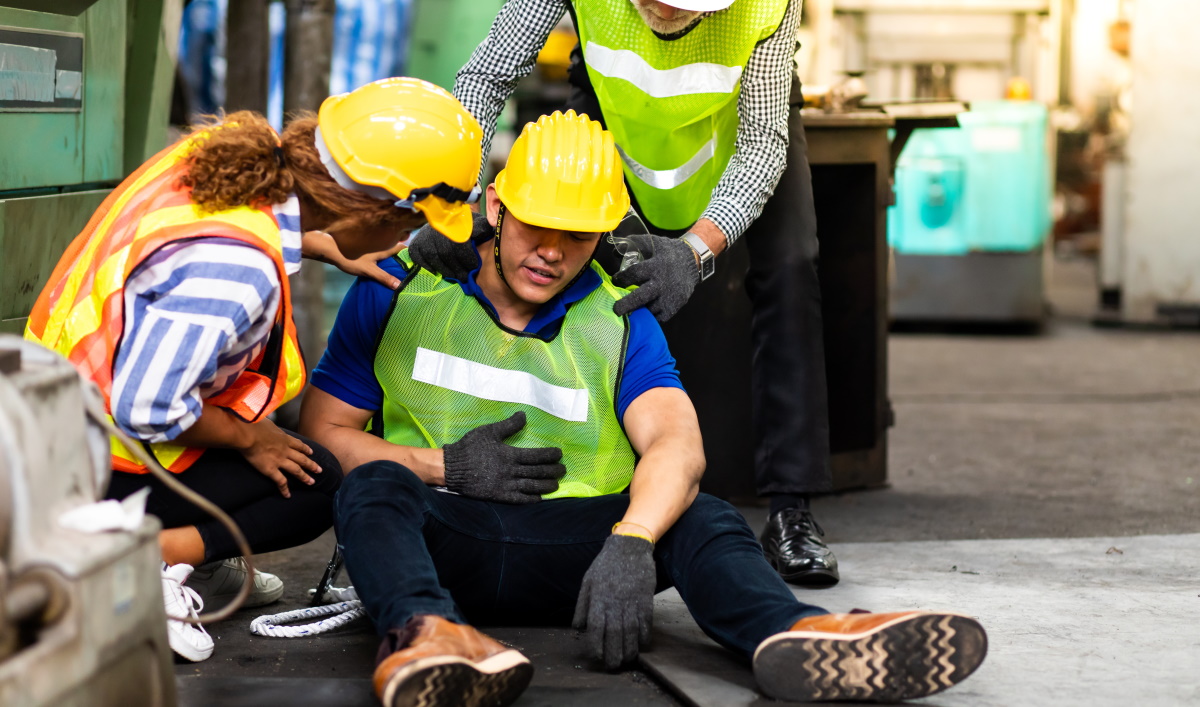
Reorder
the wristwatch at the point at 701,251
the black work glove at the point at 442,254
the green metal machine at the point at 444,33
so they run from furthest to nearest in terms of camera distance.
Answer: the green metal machine at the point at 444,33 < the wristwatch at the point at 701,251 < the black work glove at the point at 442,254

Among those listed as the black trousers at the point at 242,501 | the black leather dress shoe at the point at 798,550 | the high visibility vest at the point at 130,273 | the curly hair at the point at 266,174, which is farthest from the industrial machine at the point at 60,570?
the black leather dress shoe at the point at 798,550

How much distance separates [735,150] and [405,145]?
113 centimetres

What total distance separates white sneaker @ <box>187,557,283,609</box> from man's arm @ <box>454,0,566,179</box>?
105 centimetres

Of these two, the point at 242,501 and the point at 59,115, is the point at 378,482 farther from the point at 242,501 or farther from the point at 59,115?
the point at 59,115

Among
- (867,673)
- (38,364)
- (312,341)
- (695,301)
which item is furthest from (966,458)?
(38,364)

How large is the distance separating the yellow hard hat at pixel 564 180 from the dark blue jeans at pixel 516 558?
53cm

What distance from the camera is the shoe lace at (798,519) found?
3043mm

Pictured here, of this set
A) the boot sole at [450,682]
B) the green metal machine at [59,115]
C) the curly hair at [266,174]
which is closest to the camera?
the boot sole at [450,682]

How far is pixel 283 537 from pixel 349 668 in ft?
1.08

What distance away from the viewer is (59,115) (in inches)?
115

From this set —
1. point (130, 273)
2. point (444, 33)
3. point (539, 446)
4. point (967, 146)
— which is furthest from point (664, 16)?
point (444, 33)

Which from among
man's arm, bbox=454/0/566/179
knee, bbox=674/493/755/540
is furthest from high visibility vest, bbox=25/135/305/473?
man's arm, bbox=454/0/566/179

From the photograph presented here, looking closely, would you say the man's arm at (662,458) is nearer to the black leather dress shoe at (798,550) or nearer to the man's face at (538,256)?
the man's face at (538,256)

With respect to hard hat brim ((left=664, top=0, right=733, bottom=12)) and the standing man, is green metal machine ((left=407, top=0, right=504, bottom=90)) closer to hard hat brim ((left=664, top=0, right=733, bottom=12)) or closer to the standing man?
the standing man
